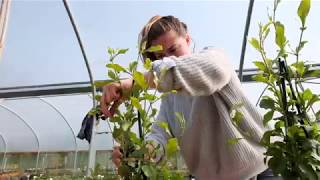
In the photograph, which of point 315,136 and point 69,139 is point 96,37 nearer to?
point 69,139

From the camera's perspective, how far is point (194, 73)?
792 mm

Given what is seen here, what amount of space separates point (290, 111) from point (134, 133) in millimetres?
333

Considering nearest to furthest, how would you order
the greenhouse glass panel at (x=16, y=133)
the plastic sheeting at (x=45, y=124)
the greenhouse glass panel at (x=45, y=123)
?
the plastic sheeting at (x=45, y=124), the greenhouse glass panel at (x=45, y=123), the greenhouse glass panel at (x=16, y=133)

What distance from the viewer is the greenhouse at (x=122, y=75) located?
2.39 feet

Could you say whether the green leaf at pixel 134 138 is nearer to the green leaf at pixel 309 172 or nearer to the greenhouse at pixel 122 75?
Result: the greenhouse at pixel 122 75

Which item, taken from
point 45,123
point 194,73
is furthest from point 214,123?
point 45,123

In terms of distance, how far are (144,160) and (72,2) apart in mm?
4515

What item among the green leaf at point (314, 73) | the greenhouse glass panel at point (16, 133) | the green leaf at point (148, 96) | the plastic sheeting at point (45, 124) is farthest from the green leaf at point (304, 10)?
the greenhouse glass panel at point (16, 133)

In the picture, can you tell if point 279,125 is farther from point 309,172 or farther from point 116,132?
point 116,132

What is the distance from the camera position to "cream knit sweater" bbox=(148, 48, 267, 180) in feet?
2.67

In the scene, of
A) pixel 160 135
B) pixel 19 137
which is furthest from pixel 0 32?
pixel 19 137

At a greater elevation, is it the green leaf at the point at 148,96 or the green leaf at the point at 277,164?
the green leaf at the point at 148,96

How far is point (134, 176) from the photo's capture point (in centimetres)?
71

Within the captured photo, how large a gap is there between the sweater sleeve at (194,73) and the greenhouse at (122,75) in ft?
0.08
